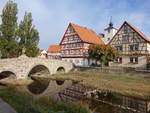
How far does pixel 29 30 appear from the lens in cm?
2977

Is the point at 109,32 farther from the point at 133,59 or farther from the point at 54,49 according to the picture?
the point at 54,49

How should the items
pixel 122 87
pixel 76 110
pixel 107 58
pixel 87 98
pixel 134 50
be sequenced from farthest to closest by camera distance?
pixel 134 50 → pixel 107 58 → pixel 122 87 → pixel 87 98 → pixel 76 110

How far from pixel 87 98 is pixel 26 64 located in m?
12.4

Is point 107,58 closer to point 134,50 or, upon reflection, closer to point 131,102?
point 134,50

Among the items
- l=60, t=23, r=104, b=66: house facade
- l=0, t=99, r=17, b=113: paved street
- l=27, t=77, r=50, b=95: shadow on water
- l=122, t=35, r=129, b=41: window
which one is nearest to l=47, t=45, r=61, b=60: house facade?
l=60, t=23, r=104, b=66: house facade

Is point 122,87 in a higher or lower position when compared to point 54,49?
lower

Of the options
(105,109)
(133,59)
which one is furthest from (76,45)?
(105,109)

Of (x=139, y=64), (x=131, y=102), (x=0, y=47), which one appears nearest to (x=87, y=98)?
(x=131, y=102)

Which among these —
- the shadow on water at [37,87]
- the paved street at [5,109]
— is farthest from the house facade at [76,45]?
the paved street at [5,109]

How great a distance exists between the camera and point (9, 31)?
24.7 metres

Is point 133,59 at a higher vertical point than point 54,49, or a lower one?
lower

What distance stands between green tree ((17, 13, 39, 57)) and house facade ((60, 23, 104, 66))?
8.93m

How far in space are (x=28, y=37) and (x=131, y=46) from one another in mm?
22623

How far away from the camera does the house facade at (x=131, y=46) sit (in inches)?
987
